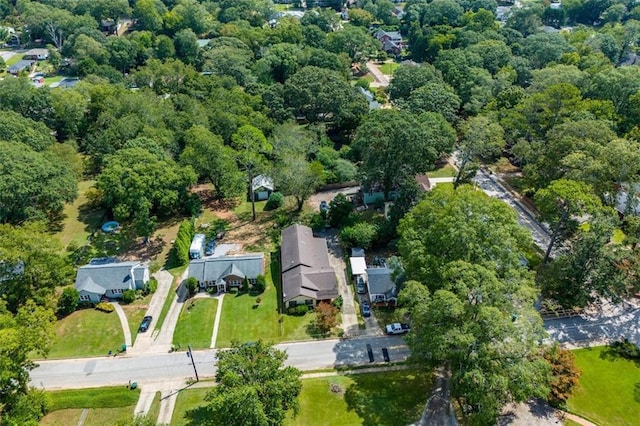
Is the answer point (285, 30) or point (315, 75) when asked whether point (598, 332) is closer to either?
point (315, 75)

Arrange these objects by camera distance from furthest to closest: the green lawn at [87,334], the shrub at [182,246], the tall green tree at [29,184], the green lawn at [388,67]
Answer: the green lawn at [388,67] → the tall green tree at [29,184] → the shrub at [182,246] → the green lawn at [87,334]

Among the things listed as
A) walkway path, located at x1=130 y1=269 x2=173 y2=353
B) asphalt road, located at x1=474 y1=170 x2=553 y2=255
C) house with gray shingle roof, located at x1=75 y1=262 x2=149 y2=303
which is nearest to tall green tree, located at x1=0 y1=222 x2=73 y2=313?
house with gray shingle roof, located at x1=75 y1=262 x2=149 y2=303

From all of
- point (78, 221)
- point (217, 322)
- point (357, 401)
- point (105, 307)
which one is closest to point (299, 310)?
point (217, 322)

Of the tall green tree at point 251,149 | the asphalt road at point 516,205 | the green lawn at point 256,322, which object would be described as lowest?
the green lawn at point 256,322

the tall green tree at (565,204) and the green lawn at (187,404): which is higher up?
the tall green tree at (565,204)

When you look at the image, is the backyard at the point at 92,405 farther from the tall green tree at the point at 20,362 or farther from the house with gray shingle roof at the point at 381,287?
the house with gray shingle roof at the point at 381,287

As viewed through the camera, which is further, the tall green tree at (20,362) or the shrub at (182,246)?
the shrub at (182,246)

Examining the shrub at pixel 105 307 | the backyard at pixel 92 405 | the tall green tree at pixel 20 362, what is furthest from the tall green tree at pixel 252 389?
the shrub at pixel 105 307
